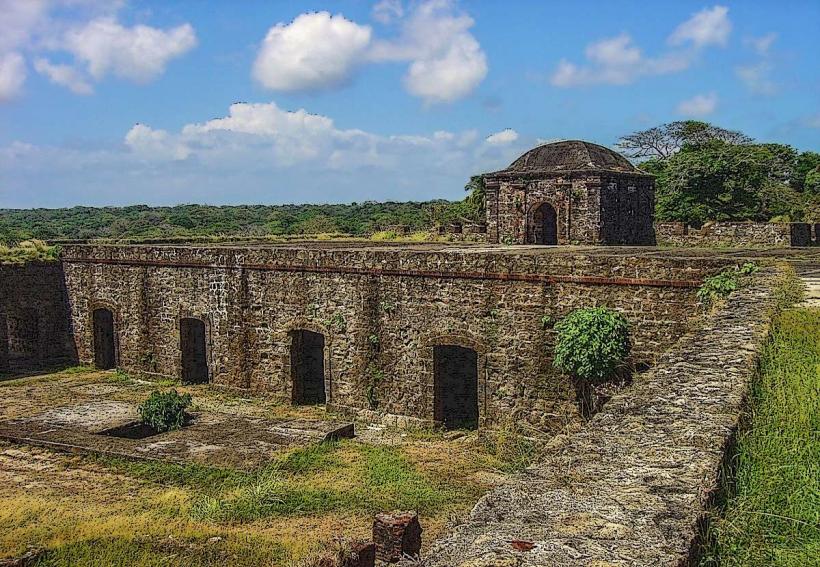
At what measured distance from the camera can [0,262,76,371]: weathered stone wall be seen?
786 inches

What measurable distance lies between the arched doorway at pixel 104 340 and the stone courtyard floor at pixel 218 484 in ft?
16.8

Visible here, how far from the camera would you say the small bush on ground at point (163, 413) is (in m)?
13.3

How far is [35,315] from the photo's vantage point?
20562 mm

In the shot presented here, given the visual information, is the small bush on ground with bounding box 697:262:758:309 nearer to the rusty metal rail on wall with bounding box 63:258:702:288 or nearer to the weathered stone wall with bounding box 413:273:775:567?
the rusty metal rail on wall with bounding box 63:258:702:288

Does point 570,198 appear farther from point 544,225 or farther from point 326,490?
point 326,490

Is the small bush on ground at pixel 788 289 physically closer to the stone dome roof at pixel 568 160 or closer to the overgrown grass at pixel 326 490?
the overgrown grass at pixel 326 490

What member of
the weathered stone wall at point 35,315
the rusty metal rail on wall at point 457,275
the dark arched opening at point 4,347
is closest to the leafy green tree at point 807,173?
the rusty metal rail on wall at point 457,275

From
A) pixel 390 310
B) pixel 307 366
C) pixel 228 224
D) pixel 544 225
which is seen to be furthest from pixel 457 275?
pixel 228 224

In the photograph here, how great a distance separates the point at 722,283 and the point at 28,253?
17.6 m

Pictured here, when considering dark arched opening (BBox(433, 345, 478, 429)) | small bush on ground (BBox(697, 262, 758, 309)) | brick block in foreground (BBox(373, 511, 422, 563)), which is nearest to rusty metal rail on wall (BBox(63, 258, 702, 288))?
small bush on ground (BBox(697, 262, 758, 309))

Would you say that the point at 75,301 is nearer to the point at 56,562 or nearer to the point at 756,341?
the point at 56,562

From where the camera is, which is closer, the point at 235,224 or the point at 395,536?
the point at 395,536

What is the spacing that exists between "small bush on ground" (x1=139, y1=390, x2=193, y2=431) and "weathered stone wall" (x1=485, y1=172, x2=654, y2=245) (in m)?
11.7

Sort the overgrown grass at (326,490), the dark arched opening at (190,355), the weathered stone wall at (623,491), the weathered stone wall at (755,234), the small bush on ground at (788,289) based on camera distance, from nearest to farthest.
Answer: the weathered stone wall at (623,491)
the small bush on ground at (788,289)
the overgrown grass at (326,490)
the dark arched opening at (190,355)
the weathered stone wall at (755,234)
